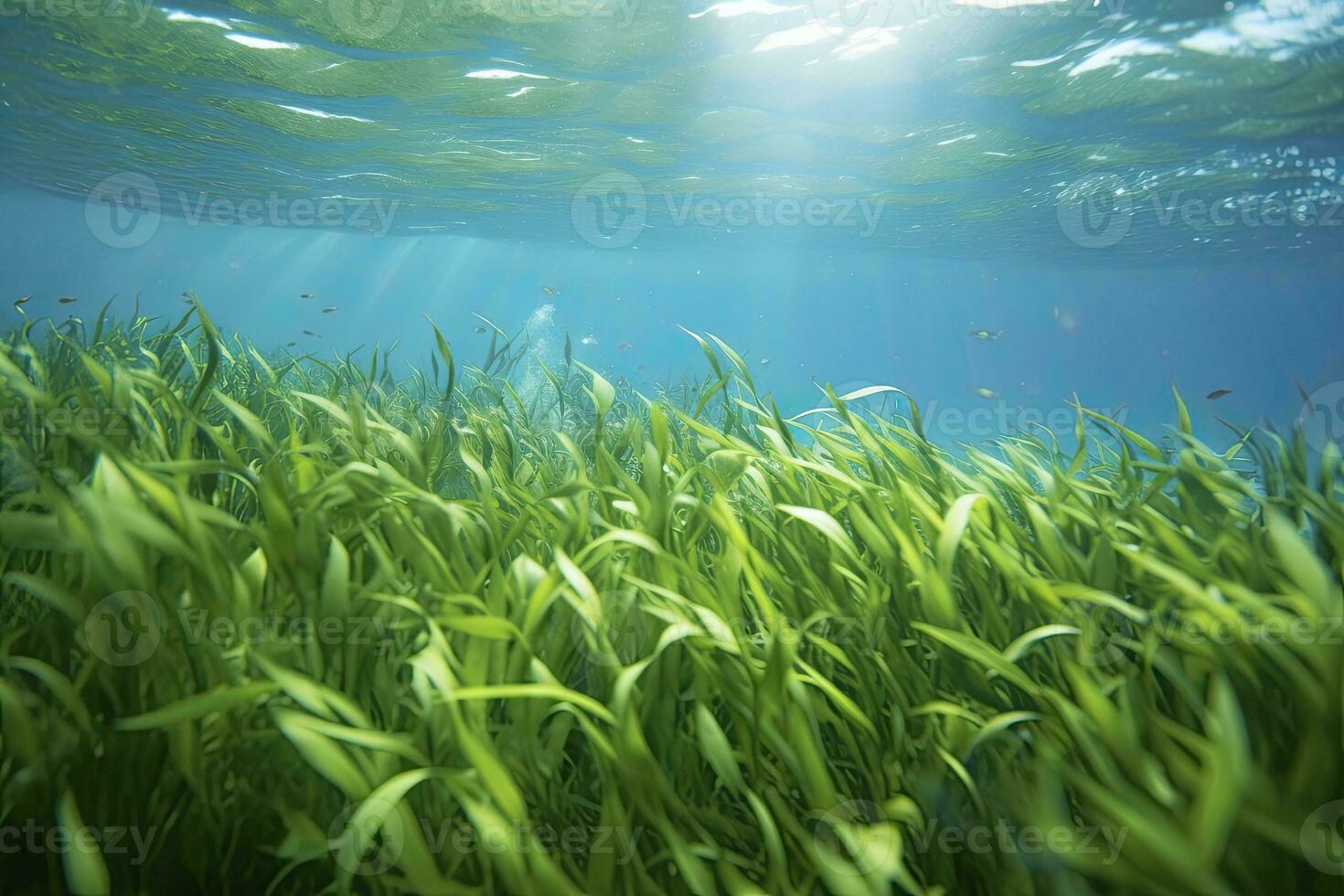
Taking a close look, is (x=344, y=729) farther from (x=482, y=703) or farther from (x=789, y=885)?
(x=789, y=885)

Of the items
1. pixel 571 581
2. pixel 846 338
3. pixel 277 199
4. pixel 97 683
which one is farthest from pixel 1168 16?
pixel 846 338

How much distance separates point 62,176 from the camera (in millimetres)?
25438
